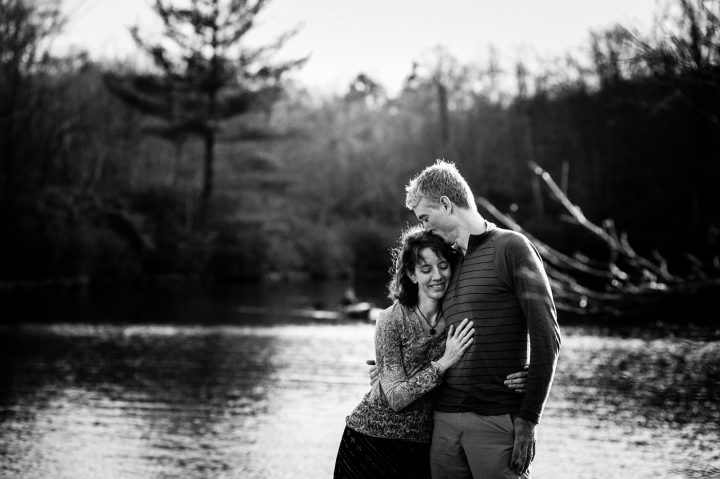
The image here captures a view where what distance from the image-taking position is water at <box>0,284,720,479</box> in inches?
309

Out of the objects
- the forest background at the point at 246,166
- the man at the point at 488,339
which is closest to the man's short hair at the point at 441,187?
the man at the point at 488,339

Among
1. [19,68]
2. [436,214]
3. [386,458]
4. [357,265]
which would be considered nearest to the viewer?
[436,214]

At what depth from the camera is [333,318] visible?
75.8 feet

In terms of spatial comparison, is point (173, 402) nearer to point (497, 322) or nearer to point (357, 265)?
point (497, 322)

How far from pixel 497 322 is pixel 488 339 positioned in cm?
7

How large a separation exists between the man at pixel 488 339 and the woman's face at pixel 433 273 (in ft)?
0.14

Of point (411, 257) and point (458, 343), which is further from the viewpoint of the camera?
point (411, 257)

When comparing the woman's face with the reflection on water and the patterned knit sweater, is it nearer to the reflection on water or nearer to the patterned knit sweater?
the patterned knit sweater

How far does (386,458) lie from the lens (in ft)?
12.9

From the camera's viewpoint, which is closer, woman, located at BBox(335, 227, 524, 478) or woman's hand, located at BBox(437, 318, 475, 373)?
woman's hand, located at BBox(437, 318, 475, 373)

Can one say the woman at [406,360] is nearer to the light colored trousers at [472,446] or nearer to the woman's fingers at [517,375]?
the light colored trousers at [472,446]

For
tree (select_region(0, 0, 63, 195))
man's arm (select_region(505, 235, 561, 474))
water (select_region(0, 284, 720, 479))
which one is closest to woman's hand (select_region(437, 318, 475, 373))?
man's arm (select_region(505, 235, 561, 474))

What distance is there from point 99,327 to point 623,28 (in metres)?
16.9

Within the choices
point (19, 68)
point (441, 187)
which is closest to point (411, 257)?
point (441, 187)
